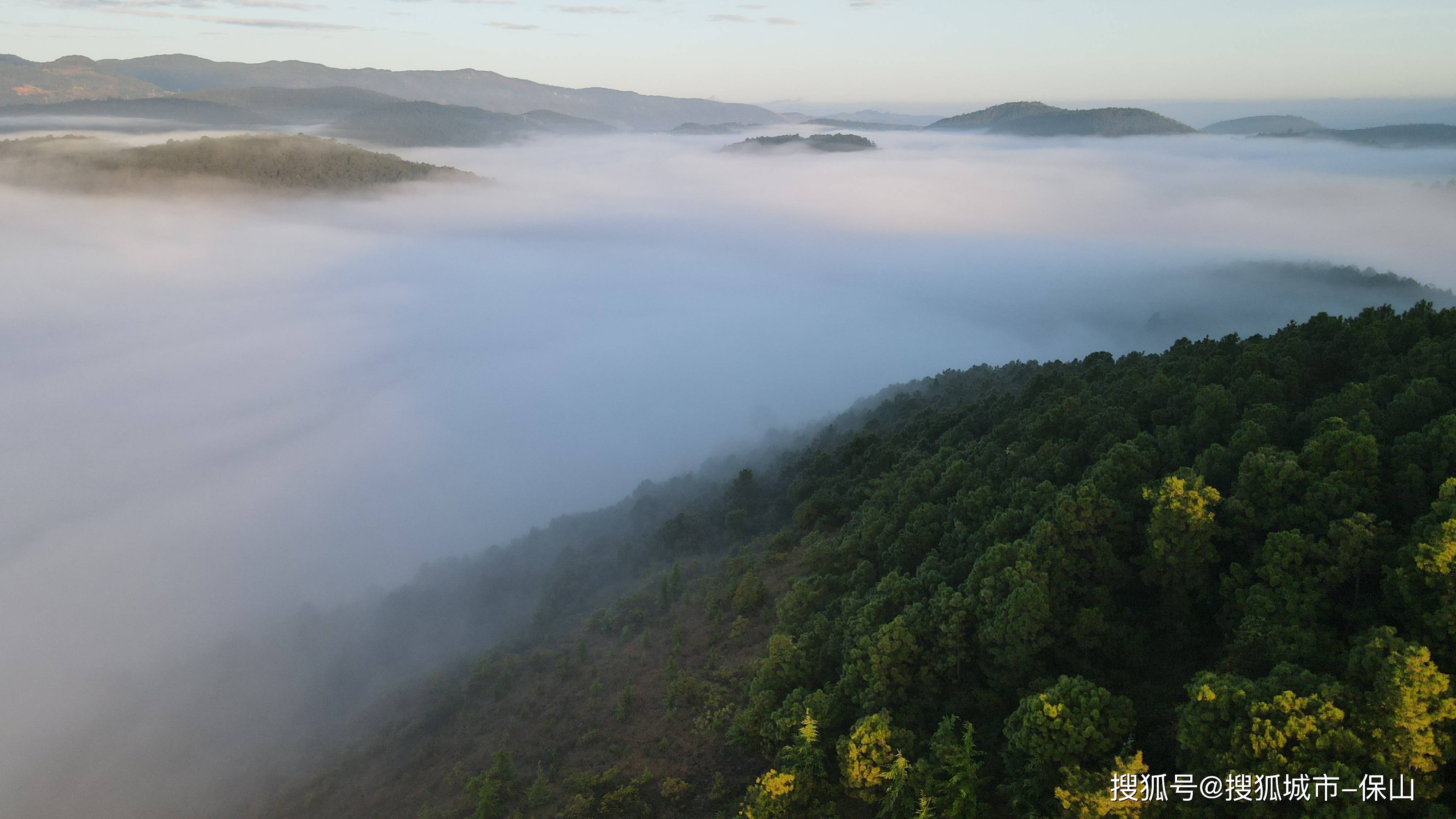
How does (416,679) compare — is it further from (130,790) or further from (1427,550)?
(1427,550)

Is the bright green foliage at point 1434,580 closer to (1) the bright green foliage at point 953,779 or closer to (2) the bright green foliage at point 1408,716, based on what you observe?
(2) the bright green foliage at point 1408,716

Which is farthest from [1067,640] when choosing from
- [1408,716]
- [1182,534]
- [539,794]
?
[539,794]

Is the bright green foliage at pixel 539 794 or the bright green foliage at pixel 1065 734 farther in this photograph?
the bright green foliage at pixel 539 794

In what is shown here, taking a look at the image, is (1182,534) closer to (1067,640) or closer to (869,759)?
(1067,640)

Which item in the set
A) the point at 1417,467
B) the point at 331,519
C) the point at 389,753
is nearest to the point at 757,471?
the point at 389,753

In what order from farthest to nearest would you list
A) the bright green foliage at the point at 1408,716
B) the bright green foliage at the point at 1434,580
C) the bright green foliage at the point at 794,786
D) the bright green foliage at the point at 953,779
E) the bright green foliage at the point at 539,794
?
the bright green foliage at the point at 539,794, the bright green foliage at the point at 794,786, the bright green foliage at the point at 953,779, the bright green foliage at the point at 1434,580, the bright green foliage at the point at 1408,716

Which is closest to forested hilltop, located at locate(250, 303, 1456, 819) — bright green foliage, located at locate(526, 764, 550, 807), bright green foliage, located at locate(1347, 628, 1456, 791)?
bright green foliage, located at locate(1347, 628, 1456, 791)

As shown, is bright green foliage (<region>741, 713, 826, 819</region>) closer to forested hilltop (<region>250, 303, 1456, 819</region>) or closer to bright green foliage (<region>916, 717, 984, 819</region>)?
forested hilltop (<region>250, 303, 1456, 819</region>)

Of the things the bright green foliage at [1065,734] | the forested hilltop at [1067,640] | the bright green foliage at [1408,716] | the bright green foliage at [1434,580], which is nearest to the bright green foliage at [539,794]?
the forested hilltop at [1067,640]
